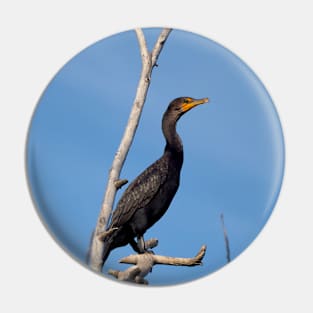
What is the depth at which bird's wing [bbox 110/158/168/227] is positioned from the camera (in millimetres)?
3314

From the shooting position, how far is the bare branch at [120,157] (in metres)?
3.27

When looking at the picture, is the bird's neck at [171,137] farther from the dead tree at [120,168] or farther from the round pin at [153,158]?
the dead tree at [120,168]

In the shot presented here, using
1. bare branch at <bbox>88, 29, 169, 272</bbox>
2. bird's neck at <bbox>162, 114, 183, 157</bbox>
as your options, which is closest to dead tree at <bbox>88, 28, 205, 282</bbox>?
bare branch at <bbox>88, 29, 169, 272</bbox>

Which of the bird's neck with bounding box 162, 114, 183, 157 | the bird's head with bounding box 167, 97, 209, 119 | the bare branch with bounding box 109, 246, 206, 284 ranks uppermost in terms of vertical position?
the bird's head with bounding box 167, 97, 209, 119

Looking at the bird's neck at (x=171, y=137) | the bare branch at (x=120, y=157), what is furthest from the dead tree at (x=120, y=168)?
the bird's neck at (x=171, y=137)

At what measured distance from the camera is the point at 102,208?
3.28m

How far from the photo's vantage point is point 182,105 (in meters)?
3.45

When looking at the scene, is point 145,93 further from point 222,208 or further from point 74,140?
point 222,208

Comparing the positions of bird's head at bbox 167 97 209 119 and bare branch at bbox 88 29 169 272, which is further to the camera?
bird's head at bbox 167 97 209 119

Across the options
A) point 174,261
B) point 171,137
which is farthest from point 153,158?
point 174,261

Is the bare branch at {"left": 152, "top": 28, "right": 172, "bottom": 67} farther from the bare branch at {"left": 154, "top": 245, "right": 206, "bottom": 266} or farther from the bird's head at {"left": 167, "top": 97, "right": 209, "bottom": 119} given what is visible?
the bare branch at {"left": 154, "top": 245, "right": 206, "bottom": 266}


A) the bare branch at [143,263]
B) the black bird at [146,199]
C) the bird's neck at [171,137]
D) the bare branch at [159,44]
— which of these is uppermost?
the bare branch at [159,44]

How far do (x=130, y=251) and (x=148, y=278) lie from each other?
0.24 metres

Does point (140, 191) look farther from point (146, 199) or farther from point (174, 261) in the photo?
point (174, 261)
